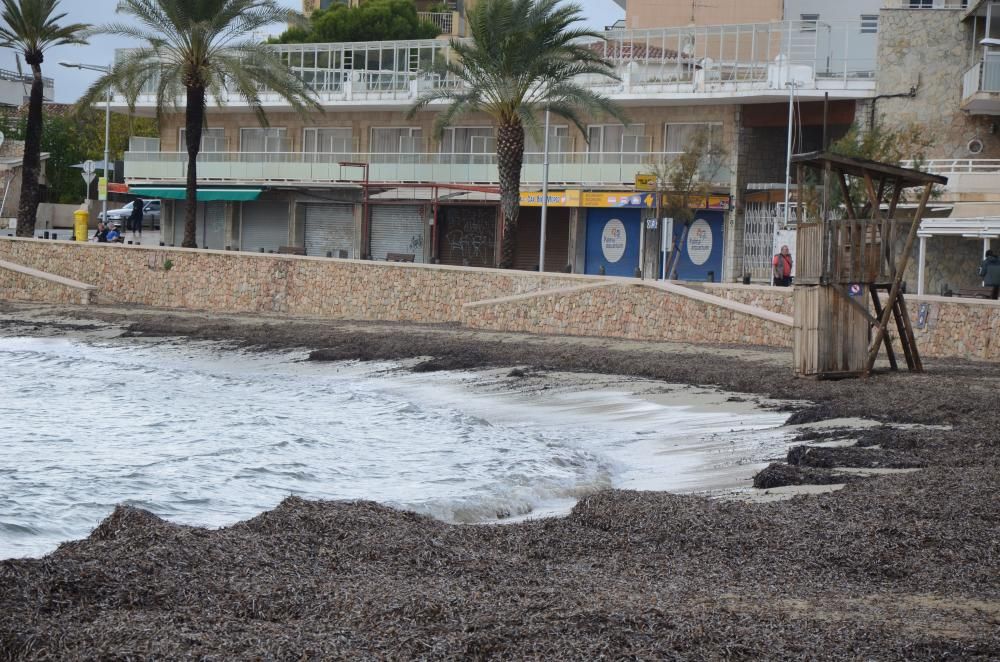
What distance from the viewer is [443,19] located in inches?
3031

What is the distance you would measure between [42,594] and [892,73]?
3804 centimetres

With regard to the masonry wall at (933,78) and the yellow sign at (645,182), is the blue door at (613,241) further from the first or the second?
the masonry wall at (933,78)

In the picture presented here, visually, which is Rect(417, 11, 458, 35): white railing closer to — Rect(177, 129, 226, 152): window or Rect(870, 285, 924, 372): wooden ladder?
Rect(177, 129, 226, 152): window

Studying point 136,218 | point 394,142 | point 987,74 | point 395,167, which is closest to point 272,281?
point 395,167

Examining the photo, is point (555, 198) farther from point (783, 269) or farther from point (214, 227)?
point (214, 227)

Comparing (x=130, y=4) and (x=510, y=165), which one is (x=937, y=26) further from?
(x=130, y=4)

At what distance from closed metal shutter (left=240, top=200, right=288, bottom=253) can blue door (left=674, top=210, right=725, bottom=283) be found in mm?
16669

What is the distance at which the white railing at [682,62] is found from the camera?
137 ft

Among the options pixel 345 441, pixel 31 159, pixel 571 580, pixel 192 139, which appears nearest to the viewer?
pixel 571 580

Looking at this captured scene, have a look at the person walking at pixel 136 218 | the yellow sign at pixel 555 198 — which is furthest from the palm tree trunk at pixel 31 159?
the yellow sign at pixel 555 198

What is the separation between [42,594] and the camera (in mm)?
6512

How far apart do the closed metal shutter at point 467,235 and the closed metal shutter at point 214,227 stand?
10326mm

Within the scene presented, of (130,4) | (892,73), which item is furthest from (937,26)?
Result: (130,4)

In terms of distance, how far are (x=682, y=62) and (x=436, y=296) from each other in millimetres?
17725
